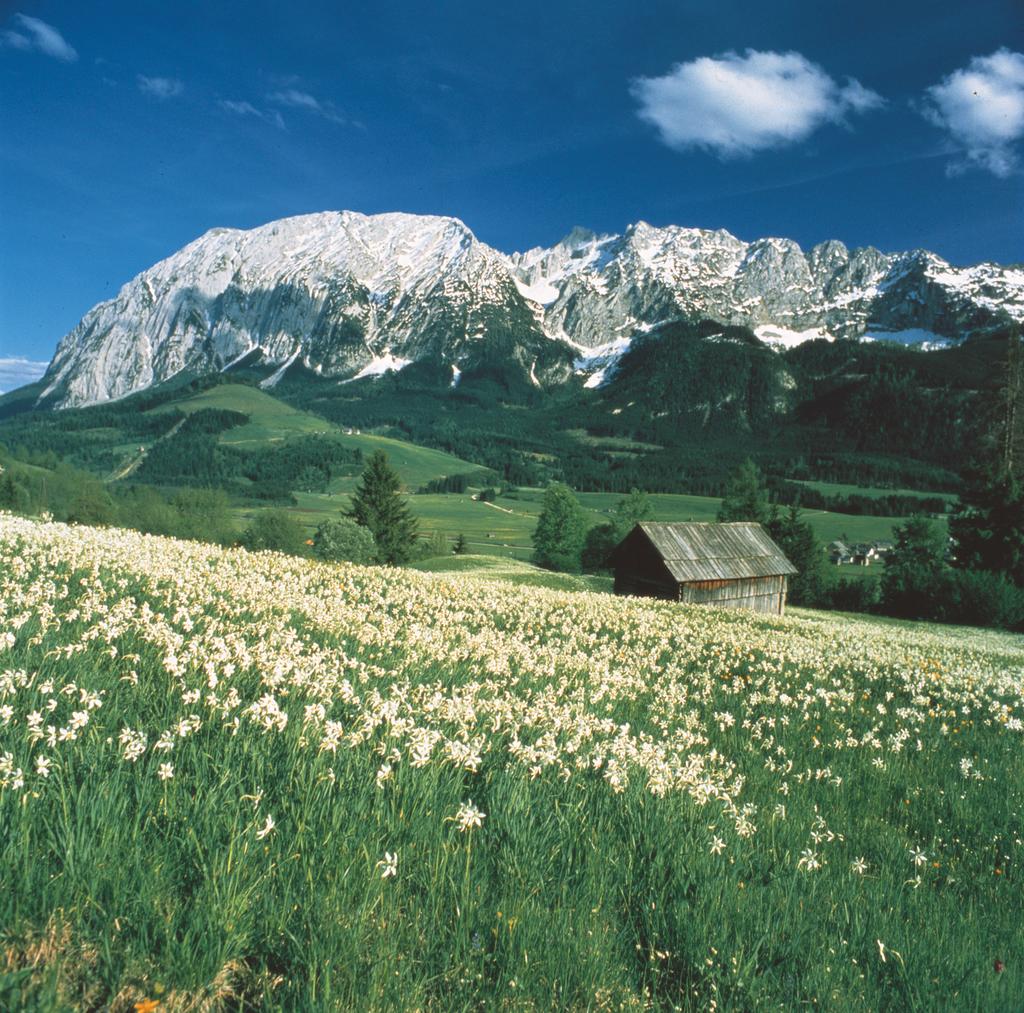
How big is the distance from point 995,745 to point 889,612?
64.2 m

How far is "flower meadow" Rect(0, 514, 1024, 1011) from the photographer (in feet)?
9.27

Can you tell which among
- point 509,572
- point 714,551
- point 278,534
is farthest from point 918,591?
point 278,534

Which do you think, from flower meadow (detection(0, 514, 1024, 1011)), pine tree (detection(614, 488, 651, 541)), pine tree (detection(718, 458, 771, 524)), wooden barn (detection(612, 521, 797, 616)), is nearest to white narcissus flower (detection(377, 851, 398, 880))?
flower meadow (detection(0, 514, 1024, 1011))

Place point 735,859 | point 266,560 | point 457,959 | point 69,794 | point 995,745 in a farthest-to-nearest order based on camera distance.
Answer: point 266,560 < point 995,745 < point 735,859 < point 69,794 < point 457,959

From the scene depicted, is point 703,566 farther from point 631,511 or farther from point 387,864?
point 387,864

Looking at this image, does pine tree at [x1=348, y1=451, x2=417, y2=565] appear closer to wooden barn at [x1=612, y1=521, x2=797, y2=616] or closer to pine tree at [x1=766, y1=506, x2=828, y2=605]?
wooden barn at [x1=612, y1=521, x2=797, y2=616]

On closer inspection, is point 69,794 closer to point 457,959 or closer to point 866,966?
point 457,959

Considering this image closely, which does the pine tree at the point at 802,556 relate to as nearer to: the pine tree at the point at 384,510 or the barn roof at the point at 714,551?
the barn roof at the point at 714,551

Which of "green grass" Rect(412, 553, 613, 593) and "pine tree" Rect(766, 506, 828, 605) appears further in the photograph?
"pine tree" Rect(766, 506, 828, 605)

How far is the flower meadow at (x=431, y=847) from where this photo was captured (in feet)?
9.27

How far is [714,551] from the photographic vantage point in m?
58.1

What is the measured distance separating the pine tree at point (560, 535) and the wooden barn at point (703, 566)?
154 feet

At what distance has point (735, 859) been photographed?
457cm

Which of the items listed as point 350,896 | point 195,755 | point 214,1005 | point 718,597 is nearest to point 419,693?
point 195,755
